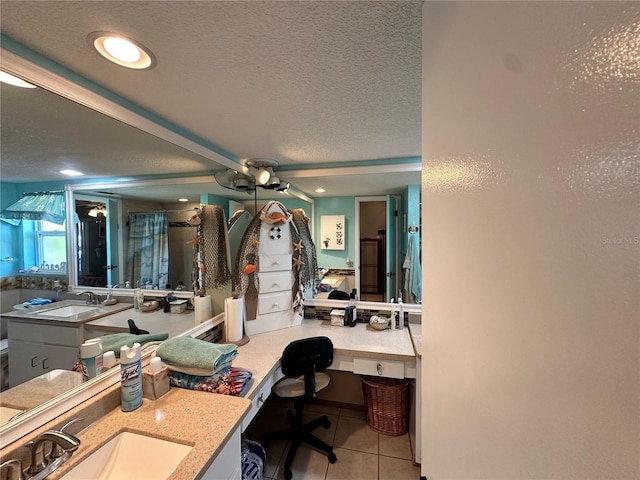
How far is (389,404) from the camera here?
2021mm

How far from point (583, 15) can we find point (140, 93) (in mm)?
1437

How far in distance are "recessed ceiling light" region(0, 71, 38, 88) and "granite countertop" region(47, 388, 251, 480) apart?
4.11ft

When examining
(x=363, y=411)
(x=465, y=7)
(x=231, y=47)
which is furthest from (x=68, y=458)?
(x=363, y=411)

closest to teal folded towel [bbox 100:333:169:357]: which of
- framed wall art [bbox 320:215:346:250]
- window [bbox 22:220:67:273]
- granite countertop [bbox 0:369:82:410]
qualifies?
granite countertop [bbox 0:369:82:410]

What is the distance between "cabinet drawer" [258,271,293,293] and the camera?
2.06 meters

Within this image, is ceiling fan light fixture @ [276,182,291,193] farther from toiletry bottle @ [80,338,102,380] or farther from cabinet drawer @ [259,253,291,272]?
toiletry bottle @ [80,338,102,380]

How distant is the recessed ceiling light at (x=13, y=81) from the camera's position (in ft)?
2.73

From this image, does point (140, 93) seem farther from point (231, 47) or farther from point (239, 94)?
point (231, 47)

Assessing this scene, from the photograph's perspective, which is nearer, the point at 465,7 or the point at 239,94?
the point at 465,7

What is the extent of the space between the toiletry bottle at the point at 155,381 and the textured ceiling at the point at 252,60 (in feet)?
3.01

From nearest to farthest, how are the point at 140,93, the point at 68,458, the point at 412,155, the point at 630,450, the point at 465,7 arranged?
the point at 630,450
the point at 465,7
the point at 68,458
the point at 140,93
the point at 412,155

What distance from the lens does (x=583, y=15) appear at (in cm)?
25

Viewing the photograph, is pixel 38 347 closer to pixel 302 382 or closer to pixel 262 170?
pixel 302 382

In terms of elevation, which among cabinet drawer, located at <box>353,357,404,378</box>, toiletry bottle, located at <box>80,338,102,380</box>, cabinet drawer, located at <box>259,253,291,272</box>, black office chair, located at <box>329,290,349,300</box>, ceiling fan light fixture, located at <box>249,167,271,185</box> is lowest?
cabinet drawer, located at <box>353,357,404,378</box>
